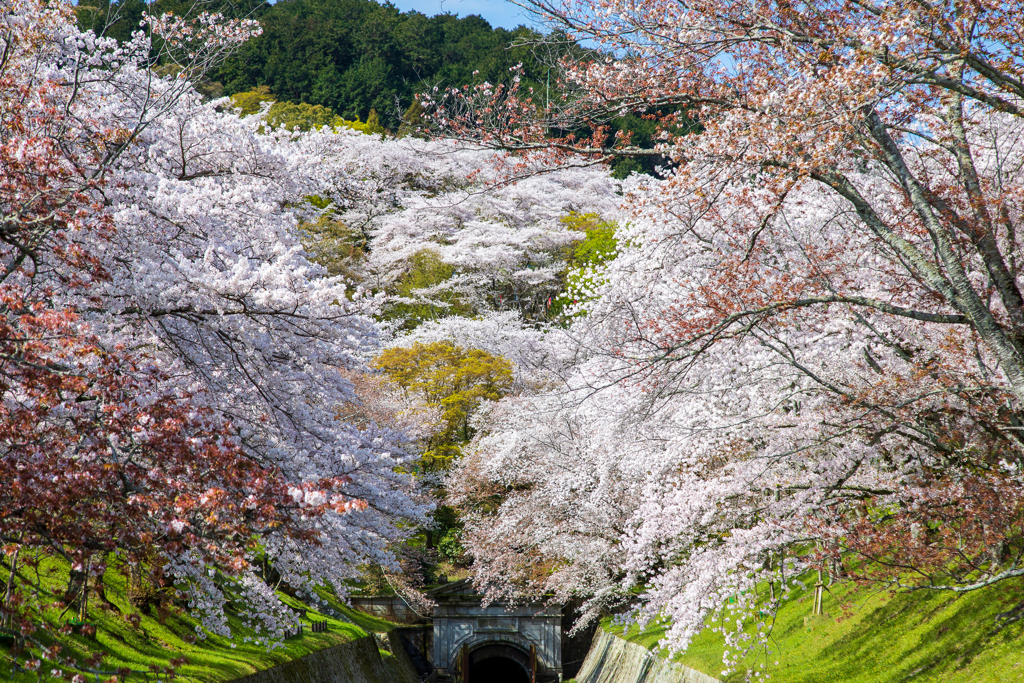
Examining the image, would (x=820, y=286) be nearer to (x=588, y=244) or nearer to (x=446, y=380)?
(x=446, y=380)

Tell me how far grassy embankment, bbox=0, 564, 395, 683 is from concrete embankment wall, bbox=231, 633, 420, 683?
0.66 ft

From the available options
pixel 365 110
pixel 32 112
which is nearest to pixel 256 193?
pixel 32 112

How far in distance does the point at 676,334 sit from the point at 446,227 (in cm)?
3063

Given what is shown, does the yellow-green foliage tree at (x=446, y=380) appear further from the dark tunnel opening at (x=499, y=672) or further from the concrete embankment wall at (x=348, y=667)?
the dark tunnel opening at (x=499, y=672)

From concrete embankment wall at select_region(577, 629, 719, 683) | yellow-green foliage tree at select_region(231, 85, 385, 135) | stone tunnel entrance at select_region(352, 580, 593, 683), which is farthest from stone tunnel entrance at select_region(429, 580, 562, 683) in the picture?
yellow-green foliage tree at select_region(231, 85, 385, 135)

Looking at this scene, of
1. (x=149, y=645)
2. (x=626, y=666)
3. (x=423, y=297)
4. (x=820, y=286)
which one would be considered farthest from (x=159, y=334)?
(x=423, y=297)

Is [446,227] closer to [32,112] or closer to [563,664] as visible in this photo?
[563,664]

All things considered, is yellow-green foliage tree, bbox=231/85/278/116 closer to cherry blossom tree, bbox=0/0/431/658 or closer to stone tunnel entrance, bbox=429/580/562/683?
stone tunnel entrance, bbox=429/580/562/683

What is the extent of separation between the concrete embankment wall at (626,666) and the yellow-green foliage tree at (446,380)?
819 centimetres

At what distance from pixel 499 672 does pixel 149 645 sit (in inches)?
981

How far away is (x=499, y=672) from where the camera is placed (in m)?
34.2

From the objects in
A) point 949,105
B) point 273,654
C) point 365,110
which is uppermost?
point 365,110

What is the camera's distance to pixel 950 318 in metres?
7.04

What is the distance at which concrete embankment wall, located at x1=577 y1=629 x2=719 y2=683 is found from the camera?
→ 640 inches
